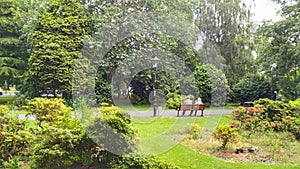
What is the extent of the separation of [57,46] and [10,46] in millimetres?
4224

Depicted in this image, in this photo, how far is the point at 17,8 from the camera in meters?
15.2

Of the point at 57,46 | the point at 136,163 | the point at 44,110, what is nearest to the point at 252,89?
the point at 57,46

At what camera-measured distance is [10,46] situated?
15719mm

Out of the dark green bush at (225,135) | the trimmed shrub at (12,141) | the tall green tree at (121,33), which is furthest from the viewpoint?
the tall green tree at (121,33)

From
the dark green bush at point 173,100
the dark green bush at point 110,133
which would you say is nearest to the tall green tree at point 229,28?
the dark green bush at point 173,100

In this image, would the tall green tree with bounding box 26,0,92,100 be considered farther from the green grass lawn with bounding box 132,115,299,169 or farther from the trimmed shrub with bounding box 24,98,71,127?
the trimmed shrub with bounding box 24,98,71,127

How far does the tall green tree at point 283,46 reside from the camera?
10.9 meters

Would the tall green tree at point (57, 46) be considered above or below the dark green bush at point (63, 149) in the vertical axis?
above

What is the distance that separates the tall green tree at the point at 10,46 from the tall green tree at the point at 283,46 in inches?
457

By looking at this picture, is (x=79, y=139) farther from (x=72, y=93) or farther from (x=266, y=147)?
(x=72, y=93)

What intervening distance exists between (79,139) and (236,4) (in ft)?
56.8

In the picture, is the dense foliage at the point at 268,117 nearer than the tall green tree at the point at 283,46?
Yes

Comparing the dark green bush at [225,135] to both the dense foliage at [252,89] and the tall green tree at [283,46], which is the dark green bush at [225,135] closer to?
the tall green tree at [283,46]

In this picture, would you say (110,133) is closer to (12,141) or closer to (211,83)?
(12,141)
